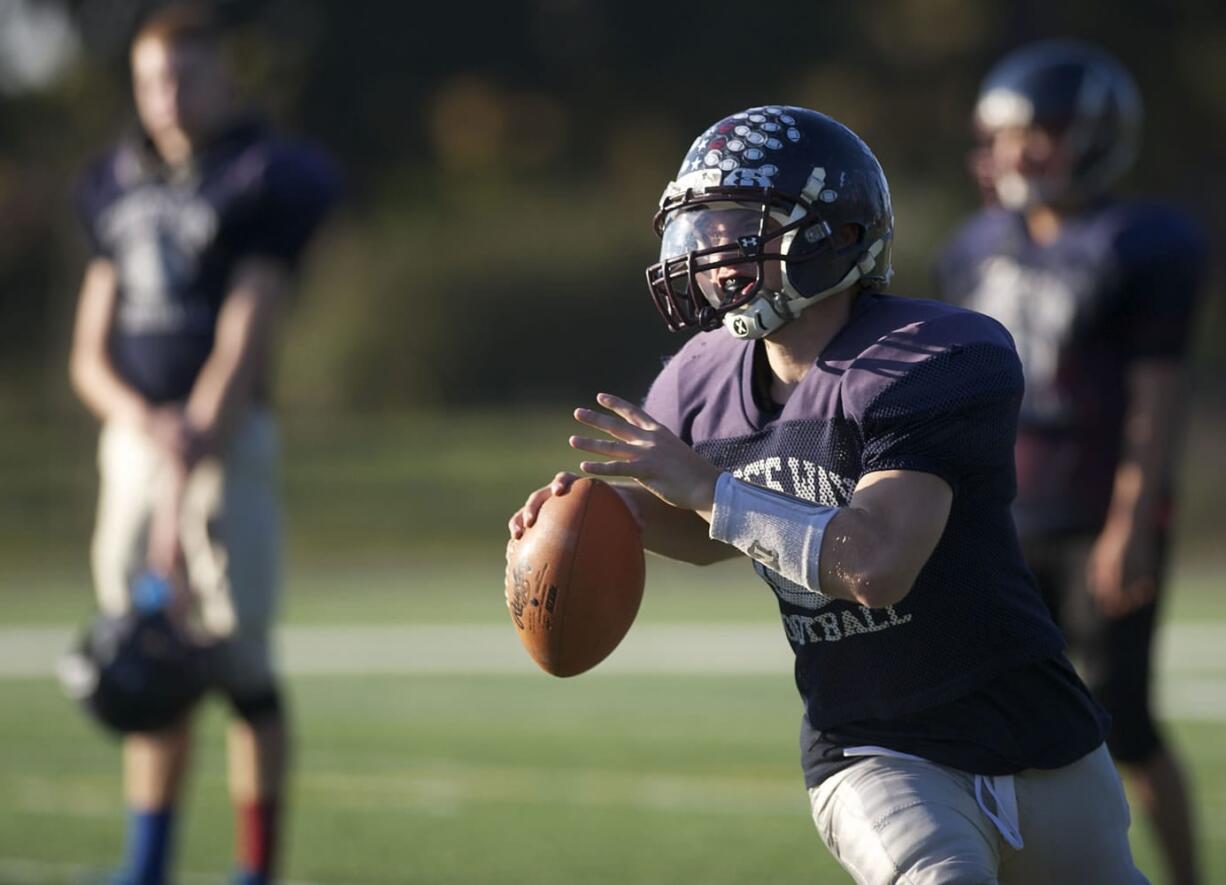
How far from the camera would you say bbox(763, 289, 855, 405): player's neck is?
3084 mm

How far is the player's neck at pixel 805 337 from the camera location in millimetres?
3084

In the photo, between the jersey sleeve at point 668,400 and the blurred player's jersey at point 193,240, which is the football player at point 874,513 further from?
the blurred player's jersey at point 193,240

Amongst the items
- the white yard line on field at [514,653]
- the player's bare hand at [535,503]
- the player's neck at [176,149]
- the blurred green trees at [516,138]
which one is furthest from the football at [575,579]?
the blurred green trees at [516,138]

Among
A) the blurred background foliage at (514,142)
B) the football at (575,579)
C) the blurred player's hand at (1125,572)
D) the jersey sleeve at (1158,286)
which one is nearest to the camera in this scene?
the football at (575,579)

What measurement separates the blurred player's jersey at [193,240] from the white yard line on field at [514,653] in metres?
4.72

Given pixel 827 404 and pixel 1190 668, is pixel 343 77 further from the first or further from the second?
pixel 827 404

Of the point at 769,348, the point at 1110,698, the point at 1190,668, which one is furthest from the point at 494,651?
the point at 769,348

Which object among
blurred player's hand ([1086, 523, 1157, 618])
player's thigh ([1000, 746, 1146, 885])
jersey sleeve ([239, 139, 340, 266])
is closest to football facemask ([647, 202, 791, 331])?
player's thigh ([1000, 746, 1146, 885])

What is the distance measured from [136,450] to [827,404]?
2599mm

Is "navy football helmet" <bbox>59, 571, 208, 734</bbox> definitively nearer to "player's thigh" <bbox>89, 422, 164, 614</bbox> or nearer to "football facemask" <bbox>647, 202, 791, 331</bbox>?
"player's thigh" <bbox>89, 422, 164, 614</bbox>

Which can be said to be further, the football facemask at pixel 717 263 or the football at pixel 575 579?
the football at pixel 575 579

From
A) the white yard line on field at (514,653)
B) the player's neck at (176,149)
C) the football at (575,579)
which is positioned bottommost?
the white yard line on field at (514,653)

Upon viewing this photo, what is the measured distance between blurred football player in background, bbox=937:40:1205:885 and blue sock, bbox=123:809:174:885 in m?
2.22

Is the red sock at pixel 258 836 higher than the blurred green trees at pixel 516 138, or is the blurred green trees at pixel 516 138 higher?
the blurred green trees at pixel 516 138
